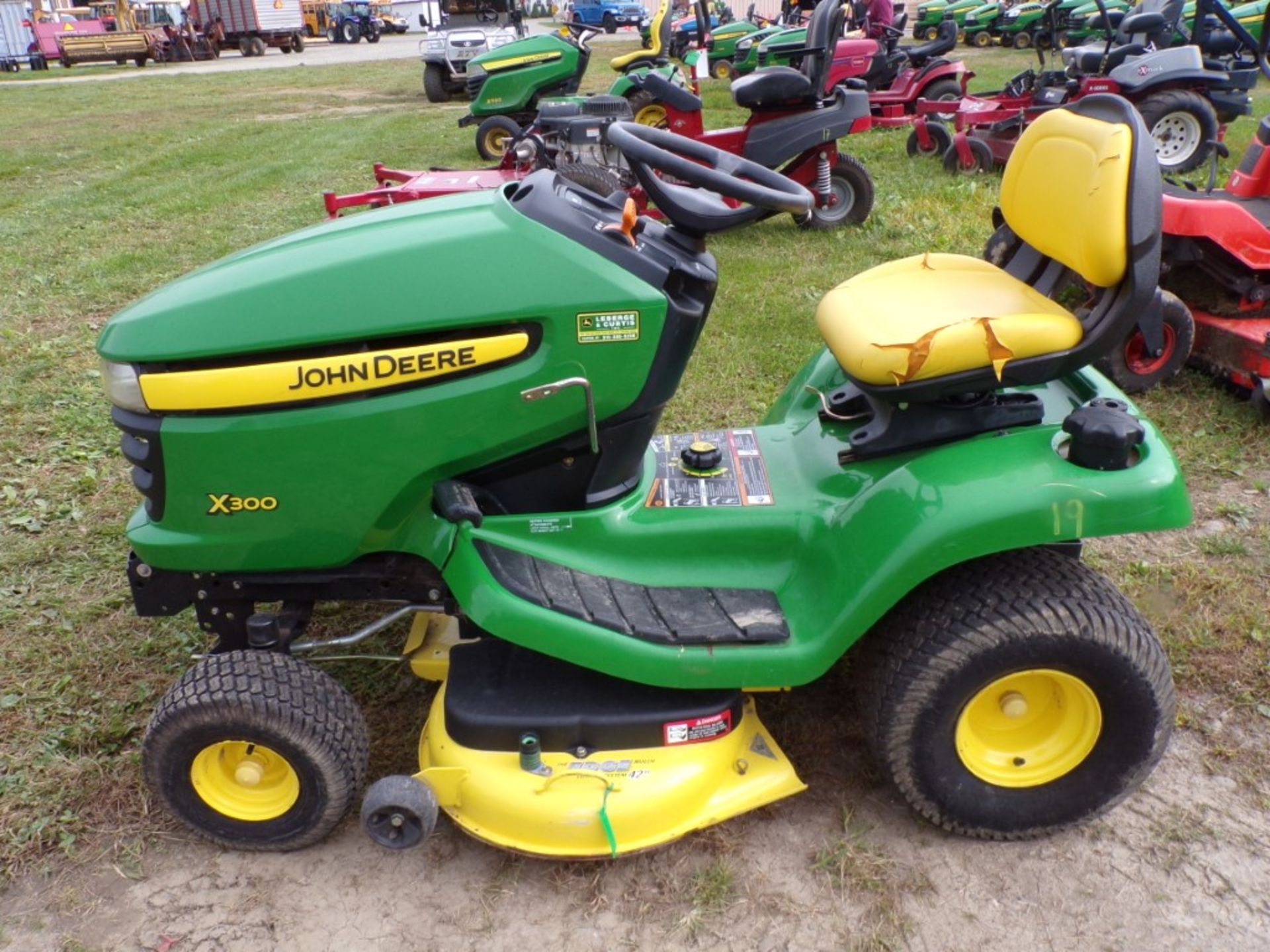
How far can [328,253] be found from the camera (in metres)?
2.01

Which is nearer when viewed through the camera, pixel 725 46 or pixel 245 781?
pixel 245 781

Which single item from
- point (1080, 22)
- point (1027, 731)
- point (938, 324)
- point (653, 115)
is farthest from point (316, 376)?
point (1080, 22)

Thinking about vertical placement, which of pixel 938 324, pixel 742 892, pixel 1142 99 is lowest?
pixel 742 892

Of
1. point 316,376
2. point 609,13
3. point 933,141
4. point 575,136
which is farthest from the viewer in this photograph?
point 609,13

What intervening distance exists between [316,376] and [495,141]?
8616mm

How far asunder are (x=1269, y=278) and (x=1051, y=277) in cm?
226

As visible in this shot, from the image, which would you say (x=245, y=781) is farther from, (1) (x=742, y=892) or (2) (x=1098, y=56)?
(2) (x=1098, y=56)

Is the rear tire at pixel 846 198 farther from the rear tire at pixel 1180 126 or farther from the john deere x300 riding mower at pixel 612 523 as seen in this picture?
the john deere x300 riding mower at pixel 612 523

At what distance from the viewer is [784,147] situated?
21.4 feet

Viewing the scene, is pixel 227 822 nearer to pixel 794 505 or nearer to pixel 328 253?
pixel 328 253

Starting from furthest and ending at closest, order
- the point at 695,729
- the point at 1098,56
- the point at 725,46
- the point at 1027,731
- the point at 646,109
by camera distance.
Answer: the point at 725,46 → the point at 646,109 → the point at 1098,56 → the point at 1027,731 → the point at 695,729

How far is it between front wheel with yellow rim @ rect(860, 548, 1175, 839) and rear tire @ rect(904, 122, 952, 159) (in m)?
7.38

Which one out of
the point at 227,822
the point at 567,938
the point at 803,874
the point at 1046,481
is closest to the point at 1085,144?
the point at 1046,481

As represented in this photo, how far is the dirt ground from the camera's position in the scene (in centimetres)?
204
